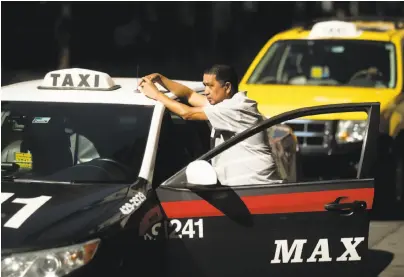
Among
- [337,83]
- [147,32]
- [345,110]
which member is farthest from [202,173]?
[147,32]

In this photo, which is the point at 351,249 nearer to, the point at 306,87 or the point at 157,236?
the point at 157,236

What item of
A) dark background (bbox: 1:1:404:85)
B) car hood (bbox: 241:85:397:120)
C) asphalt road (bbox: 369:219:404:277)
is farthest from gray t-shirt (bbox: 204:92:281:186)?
dark background (bbox: 1:1:404:85)

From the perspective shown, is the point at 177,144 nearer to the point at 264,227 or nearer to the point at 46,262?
the point at 264,227

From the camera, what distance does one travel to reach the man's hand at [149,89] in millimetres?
5691

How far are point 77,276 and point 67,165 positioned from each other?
1.25m

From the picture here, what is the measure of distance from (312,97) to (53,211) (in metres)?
4.83

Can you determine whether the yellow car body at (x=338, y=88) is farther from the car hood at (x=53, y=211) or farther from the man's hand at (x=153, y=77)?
the car hood at (x=53, y=211)

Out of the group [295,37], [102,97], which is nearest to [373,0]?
[295,37]

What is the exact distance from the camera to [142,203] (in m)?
5.00

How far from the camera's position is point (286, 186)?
516 centimetres

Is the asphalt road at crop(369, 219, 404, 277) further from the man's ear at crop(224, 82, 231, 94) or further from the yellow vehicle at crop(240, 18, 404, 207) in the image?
the man's ear at crop(224, 82, 231, 94)

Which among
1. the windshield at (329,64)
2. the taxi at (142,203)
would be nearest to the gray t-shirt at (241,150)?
the taxi at (142,203)

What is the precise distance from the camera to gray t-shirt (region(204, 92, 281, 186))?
17.8 ft

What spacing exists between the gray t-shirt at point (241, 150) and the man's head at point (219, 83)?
0.13 meters
